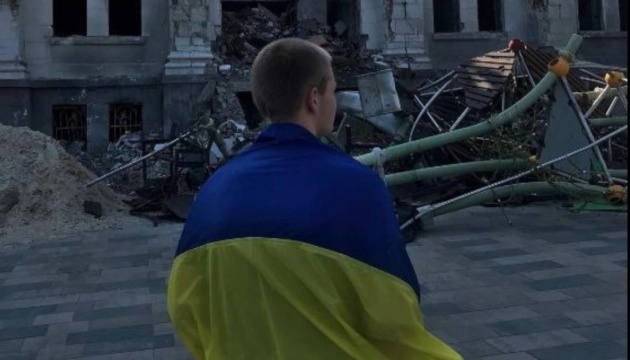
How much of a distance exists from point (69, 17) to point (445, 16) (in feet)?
31.4

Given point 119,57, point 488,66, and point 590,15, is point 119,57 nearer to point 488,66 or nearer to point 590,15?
point 488,66

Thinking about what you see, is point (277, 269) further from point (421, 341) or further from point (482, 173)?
point (482, 173)

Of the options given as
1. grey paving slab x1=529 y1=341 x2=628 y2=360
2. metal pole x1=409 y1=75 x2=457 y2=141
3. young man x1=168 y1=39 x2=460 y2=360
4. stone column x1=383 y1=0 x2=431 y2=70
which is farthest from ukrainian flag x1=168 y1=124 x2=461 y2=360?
stone column x1=383 y1=0 x2=431 y2=70

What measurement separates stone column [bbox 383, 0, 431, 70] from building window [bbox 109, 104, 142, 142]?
6.20 metres

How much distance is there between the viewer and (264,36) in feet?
59.3

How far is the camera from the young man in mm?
1396

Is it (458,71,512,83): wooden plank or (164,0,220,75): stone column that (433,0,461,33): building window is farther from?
(458,71,512,83): wooden plank

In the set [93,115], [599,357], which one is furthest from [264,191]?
[93,115]

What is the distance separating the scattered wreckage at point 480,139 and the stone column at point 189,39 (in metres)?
2.75

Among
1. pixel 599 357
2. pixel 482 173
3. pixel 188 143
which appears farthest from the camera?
pixel 188 143

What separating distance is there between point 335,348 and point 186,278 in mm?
375

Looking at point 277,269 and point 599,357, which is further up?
point 277,269

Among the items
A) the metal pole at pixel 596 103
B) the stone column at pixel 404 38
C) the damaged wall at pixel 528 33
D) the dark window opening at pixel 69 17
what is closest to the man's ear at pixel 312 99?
the metal pole at pixel 596 103

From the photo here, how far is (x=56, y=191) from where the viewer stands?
35.2 feet
